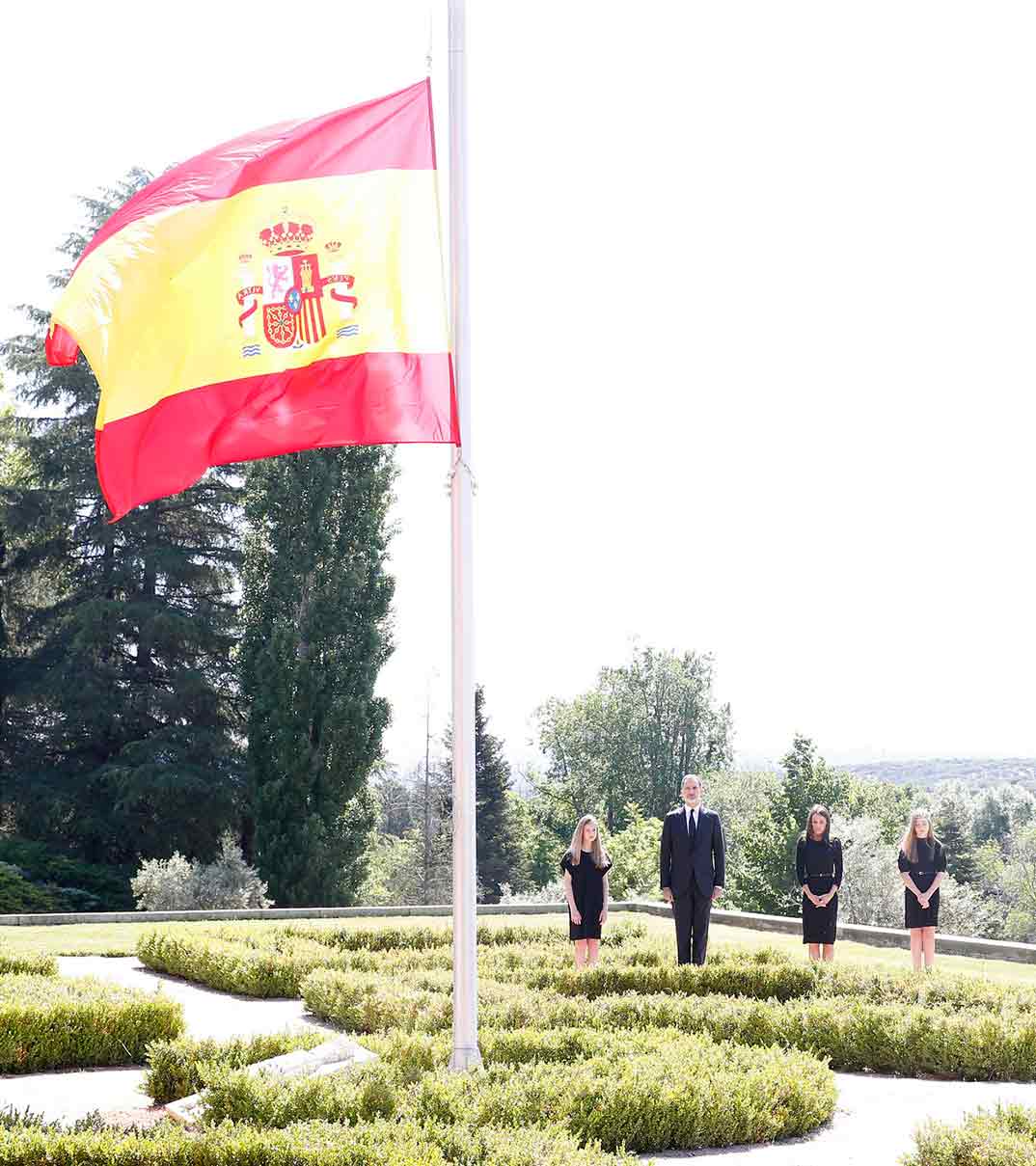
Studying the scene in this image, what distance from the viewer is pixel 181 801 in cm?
3053

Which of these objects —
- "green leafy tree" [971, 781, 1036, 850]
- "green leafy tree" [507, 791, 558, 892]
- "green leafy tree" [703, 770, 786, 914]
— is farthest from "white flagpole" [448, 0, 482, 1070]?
"green leafy tree" [971, 781, 1036, 850]

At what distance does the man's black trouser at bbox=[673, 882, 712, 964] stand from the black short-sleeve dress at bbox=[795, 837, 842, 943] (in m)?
1.11

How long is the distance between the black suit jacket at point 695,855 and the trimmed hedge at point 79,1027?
14.9ft

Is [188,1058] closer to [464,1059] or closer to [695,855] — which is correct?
[464,1059]

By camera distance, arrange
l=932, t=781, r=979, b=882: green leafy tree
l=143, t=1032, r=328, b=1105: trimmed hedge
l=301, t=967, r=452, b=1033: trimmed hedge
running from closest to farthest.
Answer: l=143, t=1032, r=328, b=1105: trimmed hedge
l=301, t=967, r=452, b=1033: trimmed hedge
l=932, t=781, r=979, b=882: green leafy tree

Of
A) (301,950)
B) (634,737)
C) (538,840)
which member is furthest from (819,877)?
(634,737)

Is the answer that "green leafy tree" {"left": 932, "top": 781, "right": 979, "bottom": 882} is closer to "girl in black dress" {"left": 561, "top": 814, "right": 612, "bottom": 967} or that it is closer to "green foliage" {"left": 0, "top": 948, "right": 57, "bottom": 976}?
"girl in black dress" {"left": 561, "top": 814, "right": 612, "bottom": 967}

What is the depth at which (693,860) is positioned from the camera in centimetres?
1099

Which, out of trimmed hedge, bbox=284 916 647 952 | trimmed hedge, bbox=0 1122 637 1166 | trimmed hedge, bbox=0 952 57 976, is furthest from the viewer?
trimmed hedge, bbox=284 916 647 952

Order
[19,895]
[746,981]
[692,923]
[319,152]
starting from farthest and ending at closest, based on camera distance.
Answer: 1. [19,895]
2. [692,923]
3. [746,981]
4. [319,152]

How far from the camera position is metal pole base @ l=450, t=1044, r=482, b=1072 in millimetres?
6551

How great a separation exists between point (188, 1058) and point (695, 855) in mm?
5297

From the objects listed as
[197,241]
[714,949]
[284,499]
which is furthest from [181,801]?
[197,241]

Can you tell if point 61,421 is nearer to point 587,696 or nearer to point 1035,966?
point 1035,966
